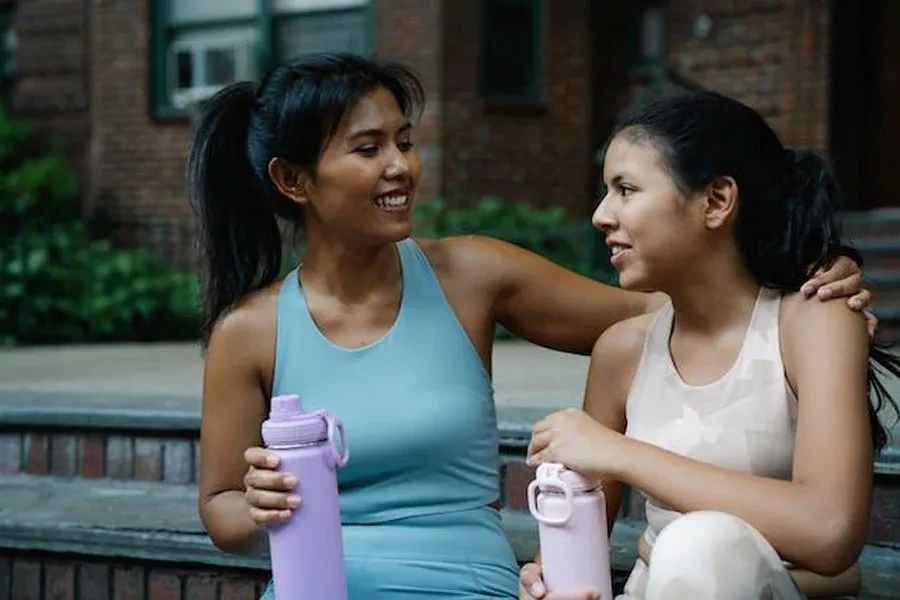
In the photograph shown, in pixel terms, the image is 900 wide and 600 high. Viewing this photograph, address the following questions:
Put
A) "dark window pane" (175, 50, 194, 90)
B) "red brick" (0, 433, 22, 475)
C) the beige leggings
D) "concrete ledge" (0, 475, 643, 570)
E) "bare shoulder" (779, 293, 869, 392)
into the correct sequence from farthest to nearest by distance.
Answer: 1. "dark window pane" (175, 50, 194, 90)
2. "red brick" (0, 433, 22, 475)
3. "concrete ledge" (0, 475, 643, 570)
4. "bare shoulder" (779, 293, 869, 392)
5. the beige leggings

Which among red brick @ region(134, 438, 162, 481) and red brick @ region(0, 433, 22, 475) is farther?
red brick @ region(0, 433, 22, 475)

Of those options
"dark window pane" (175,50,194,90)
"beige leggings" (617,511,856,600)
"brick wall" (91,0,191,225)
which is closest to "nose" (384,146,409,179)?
"beige leggings" (617,511,856,600)

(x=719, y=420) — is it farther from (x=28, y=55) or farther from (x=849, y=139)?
(x=28, y=55)

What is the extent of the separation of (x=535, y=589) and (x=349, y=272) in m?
0.75

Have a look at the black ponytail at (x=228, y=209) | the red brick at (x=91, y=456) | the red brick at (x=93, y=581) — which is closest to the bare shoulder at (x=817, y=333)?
the black ponytail at (x=228, y=209)

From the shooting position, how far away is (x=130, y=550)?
140 inches

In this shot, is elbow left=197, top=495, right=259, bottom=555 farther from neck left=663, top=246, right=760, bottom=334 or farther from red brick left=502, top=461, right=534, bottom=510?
red brick left=502, top=461, right=534, bottom=510

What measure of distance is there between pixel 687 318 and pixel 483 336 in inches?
17.4

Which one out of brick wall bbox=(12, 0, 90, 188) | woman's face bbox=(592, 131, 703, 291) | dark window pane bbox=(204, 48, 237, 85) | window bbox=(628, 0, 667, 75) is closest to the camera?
woman's face bbox=(592, 131, 703, 291)

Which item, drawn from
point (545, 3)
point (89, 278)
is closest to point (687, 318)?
point (89, 278)

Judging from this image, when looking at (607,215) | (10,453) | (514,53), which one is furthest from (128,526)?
(514,53)

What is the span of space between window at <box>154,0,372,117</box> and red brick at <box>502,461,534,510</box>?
6783mm

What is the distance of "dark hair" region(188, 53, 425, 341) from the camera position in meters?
2.57

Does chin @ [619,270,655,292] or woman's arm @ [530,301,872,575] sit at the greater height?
chin @ [619,270,655,292]
